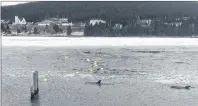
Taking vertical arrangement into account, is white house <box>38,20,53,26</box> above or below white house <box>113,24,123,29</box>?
above

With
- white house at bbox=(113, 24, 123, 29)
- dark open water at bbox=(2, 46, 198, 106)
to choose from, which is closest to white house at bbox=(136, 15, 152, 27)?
white house at bbox=(113, 24, 123, 29)

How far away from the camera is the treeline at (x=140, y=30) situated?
157625 mm

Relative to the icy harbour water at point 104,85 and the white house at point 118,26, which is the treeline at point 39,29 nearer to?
the white house at point 118,26

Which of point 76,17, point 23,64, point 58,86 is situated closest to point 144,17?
point 76,17

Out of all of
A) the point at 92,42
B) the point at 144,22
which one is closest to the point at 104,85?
the point at 92,42

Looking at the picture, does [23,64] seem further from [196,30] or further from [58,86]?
[196,30]

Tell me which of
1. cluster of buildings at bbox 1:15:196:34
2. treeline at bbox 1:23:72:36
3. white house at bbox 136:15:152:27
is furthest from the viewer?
treeline at bbox 1:23:72:36

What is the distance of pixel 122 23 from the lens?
163250mm

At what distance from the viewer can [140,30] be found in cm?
15900

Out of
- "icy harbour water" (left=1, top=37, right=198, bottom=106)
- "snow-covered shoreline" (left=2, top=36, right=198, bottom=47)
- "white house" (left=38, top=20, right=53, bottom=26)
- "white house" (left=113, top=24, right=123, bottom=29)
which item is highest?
"white house" (left=38, top=20, right=53, bottom=26)

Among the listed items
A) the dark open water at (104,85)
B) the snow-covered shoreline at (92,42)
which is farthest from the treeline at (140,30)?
the dark open water at (104,85)

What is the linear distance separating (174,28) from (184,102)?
138m

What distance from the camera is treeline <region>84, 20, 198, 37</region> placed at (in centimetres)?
15762

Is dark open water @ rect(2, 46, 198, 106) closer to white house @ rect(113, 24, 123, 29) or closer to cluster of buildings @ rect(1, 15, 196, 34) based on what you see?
white house @ rect(113, 24, 123, 29)
